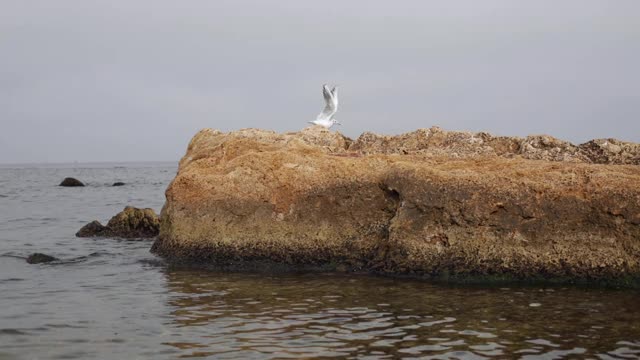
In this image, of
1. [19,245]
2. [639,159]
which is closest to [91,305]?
[19,245]

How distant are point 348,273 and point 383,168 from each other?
218cm

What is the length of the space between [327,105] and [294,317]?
16354 millimetres

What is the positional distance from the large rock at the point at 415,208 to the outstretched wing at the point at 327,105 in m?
8.43

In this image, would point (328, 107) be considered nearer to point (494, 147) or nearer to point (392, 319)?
point (494, 147)

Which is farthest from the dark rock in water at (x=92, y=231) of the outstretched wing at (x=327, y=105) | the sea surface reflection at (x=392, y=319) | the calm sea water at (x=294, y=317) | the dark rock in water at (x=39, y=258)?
the sea surface reflection at (x=392, y=319)

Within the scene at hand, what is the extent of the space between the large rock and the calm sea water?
602 millimetres

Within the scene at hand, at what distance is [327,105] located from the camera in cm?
2691

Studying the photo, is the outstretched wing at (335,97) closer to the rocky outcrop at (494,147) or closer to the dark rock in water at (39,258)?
the rocky outcrop at (494,147)

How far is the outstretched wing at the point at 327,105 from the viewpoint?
26453 millimetres

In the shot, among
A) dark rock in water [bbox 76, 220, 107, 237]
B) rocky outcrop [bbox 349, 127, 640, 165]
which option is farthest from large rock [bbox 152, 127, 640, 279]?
dark rock in water [bbox 76, 220, 107, 237]

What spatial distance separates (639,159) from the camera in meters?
16.1

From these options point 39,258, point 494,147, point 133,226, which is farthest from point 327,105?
point 39,258

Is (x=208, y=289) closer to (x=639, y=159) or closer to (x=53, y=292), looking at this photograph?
(x=53, y=292)

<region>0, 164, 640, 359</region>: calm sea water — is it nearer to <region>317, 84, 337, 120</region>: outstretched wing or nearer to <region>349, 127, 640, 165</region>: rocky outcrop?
<region>349, 127, 640, 165</region>: rocky outcrop
